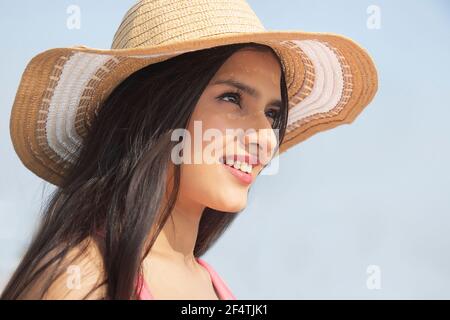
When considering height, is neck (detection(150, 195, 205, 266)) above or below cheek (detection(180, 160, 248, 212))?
below

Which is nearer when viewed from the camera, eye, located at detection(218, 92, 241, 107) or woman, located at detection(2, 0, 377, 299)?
woman, located at detection(2, 0, 377, 299)

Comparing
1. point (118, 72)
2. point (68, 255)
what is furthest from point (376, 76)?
point (68, 255)

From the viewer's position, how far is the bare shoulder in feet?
4.20

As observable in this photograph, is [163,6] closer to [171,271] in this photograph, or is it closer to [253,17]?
[253,17]

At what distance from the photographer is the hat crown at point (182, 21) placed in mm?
1575

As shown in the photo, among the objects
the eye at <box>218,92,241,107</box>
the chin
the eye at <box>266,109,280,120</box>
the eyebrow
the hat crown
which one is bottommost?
the chin

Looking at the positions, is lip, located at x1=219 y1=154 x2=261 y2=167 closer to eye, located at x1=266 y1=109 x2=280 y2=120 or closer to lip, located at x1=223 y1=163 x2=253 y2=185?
lip, located at x1=223 y1=163 x2=253 y2=185

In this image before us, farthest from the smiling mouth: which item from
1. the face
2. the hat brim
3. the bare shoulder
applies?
the bare shoulder

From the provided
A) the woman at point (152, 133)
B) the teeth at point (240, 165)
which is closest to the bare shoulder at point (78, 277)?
the woman at point (152, 133)

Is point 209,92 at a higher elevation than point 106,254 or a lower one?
higher

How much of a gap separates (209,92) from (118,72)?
0.98 ft

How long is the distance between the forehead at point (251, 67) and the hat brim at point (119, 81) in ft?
0.20

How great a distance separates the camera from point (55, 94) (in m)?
1.73

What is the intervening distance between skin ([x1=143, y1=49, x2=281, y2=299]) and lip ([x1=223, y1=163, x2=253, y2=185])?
12 millimetres
